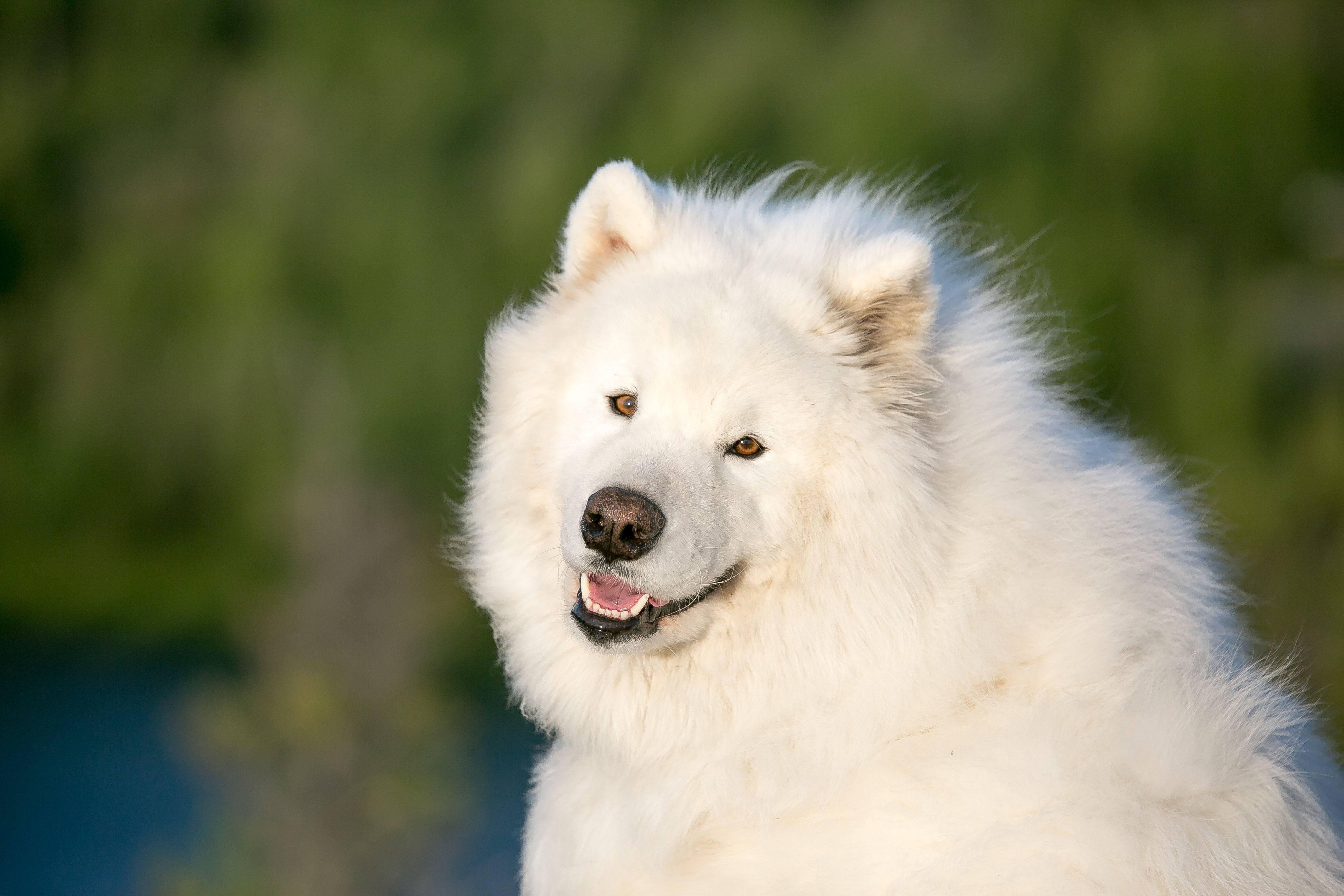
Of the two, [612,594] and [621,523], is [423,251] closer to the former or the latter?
[612,594]

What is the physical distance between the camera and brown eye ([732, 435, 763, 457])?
277 centimetres

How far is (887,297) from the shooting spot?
2.79m

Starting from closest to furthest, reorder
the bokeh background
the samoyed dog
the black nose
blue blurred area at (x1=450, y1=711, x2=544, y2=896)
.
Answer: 1. the samoyed dog
2. the black nose
3. blue blurred area at (x1=450, y1=711, x2=544, y2=896)
4. the bokeh background

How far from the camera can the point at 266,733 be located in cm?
596

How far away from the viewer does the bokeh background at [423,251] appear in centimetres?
824

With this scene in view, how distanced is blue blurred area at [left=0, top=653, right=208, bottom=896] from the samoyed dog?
19.6ft

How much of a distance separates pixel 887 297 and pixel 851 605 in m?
0.78

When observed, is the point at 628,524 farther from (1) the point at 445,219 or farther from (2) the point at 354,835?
(1) the point at 445,219

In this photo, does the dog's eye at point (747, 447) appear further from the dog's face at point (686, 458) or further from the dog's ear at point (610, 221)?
the dog's ear at point (610, 221)

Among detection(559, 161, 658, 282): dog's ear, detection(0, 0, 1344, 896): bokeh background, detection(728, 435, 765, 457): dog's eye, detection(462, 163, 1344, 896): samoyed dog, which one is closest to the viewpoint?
detection(462, 163, 1344, 896): samoyed dog

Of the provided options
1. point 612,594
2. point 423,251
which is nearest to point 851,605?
point 612,594

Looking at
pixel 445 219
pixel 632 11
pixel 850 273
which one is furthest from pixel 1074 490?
pixel 632 11

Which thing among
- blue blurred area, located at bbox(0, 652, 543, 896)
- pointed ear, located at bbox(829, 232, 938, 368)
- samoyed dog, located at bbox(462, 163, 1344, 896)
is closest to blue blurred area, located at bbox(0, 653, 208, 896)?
blue blurred area, located at bbox(0, 652, 543, 896)

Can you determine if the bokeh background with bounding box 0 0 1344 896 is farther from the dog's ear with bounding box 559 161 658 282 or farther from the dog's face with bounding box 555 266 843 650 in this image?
the dog's face with bounding box 555 266 843 650
